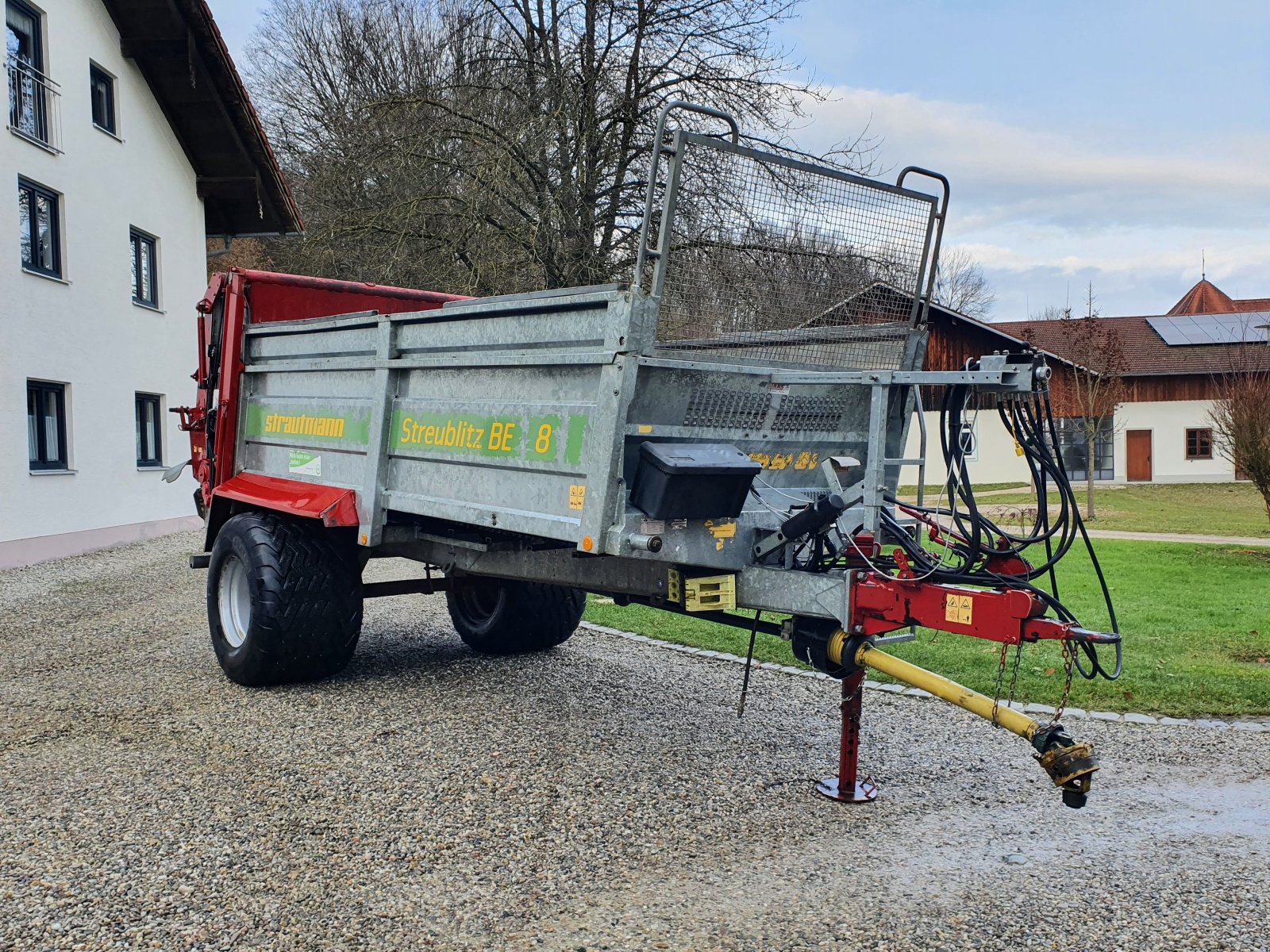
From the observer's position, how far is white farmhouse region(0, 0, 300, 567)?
44.8 ft

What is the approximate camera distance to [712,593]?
4219 mm

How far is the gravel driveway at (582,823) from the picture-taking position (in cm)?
348

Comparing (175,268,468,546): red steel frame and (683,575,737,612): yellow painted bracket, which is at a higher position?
(175,268,468,546): red steel frame

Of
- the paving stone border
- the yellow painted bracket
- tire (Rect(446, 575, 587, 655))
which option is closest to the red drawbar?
tire (Rect(446, 575, 587, 655))

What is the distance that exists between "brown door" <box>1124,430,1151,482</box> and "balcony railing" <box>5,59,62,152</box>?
101 feet

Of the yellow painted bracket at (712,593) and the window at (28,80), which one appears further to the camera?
the window at (28,80)

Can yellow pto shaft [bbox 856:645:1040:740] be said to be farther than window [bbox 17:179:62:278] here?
No

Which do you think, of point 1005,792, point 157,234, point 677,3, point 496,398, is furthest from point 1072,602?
point 157,234

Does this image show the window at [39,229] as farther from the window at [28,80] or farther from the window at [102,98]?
the window at [102,98]

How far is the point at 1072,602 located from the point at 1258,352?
12.9 m

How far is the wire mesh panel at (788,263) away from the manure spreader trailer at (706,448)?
0.01m

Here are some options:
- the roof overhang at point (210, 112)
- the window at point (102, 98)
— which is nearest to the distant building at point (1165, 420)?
the roof overhang at point (210, 112)

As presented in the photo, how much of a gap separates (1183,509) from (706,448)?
76.1 ft

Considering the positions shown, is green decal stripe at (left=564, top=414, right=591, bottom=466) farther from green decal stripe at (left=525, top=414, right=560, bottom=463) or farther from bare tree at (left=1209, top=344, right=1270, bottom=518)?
bare tree at (left=1209, top=344, right=1270, bottom=518)
